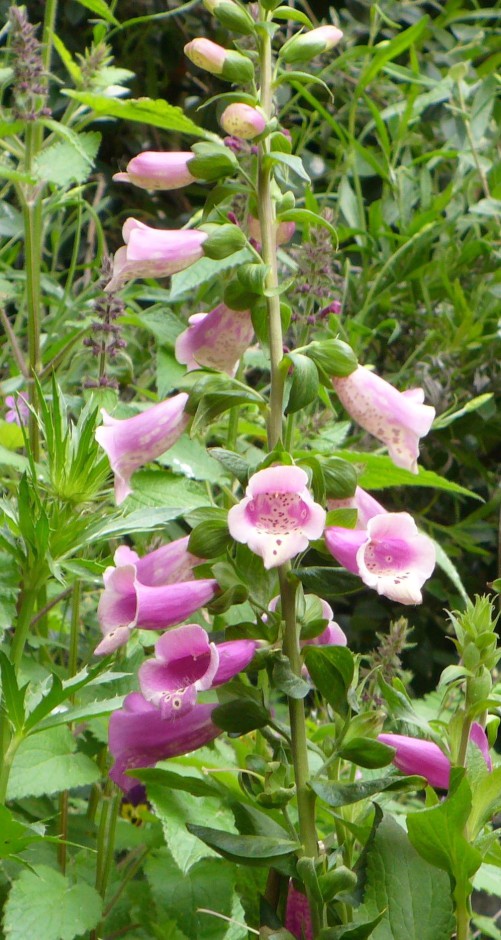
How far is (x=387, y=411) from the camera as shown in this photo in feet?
1.78

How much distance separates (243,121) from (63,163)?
19.1 inches

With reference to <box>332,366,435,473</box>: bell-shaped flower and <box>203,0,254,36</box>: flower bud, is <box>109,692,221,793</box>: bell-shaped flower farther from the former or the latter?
<box>203,0,254,36</box>: flower bud

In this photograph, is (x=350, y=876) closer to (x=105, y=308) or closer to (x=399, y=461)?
(x=399, y=461)

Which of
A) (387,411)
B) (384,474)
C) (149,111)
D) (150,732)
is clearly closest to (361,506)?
(387,411)

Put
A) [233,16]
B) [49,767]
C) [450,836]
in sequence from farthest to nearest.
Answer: [49,767] → [233,16] → [450,836]

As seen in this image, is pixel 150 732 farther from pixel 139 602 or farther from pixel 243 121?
pixel 243 121

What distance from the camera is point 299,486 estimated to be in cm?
46

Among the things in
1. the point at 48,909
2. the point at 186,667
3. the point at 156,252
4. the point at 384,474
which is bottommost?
the point at 48,909

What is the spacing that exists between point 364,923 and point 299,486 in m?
0.18

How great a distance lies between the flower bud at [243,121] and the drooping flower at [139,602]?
213 mm

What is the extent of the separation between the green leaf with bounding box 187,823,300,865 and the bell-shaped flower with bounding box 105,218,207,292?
27 centimetres

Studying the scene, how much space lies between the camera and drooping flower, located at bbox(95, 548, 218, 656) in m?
0.49

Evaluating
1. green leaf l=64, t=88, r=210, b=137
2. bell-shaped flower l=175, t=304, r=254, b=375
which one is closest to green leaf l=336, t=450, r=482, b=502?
bell-shaped flower l=175, t=304, r=254, b=375

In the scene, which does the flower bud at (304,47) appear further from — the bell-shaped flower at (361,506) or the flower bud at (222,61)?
the bell-shaped flower at (361,506)
